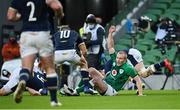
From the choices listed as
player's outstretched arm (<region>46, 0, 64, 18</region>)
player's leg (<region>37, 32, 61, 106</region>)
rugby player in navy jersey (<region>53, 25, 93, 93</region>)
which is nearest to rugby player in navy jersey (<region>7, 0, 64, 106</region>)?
player's leg (<region>37, 32, 61, 106</region>)

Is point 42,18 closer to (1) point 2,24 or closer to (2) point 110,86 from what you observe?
(2) point 110,86

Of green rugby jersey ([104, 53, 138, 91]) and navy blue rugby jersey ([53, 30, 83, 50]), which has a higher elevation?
navy blue rugby jersey ([53, 30, 83, 50])

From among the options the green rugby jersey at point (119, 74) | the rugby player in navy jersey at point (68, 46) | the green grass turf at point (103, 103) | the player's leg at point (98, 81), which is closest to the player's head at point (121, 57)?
the green rugby jersey at point (119, 74)

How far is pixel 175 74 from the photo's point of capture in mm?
21672

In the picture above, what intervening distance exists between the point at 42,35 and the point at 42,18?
27 cm

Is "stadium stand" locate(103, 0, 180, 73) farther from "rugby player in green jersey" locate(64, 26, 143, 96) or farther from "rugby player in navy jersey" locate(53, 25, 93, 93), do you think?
"rugby player in green jersey" locate(64, 26, 143, 96)

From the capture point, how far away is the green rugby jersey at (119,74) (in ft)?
48.8

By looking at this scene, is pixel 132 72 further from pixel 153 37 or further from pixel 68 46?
pixel 153 37

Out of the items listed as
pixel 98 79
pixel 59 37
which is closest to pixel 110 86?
pixel 98 79

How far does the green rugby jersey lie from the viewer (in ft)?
48.8

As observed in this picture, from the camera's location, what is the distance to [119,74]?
49.3 ft

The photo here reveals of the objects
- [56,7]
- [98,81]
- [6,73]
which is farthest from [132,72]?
[6,73]

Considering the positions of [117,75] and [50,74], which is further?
[117,75]

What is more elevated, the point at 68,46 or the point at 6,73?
the point at 68,46
